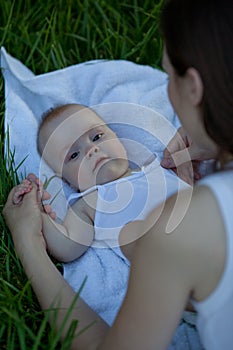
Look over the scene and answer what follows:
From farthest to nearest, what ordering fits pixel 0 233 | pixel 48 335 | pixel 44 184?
pixel 44 184 → pixel 0 233 → pixel 48 335

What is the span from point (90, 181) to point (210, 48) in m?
0.84

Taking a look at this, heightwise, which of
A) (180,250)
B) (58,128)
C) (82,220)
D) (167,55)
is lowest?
(82,220)

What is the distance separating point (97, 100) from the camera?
2271mm

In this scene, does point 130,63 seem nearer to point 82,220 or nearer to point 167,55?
point 82,220

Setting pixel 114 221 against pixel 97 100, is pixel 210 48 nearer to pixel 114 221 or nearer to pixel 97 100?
pixel 114 221

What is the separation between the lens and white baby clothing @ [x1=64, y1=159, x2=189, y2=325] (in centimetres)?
177

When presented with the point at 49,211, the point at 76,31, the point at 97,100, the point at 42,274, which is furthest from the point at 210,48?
the point at 76,31

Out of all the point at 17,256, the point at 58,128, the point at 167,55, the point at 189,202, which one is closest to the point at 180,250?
the point at 189,202

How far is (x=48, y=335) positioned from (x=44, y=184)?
598 mm

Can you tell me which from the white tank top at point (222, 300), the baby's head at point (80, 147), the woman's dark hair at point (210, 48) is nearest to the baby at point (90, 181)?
the baby's head at point (80, 147)

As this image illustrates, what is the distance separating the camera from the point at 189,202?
1196 mm

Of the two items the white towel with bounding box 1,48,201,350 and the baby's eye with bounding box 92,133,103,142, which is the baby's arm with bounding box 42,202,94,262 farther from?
the baby's eye with bounding box 92,133,103,142

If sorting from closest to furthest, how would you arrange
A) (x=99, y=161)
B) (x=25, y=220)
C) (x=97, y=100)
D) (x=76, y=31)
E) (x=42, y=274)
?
(x=42, y=274) → (x=25, y=220) → (x=99, y=161) → (x=97, y=100) → (x=76, y=31)

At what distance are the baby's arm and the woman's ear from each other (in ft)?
2.21
